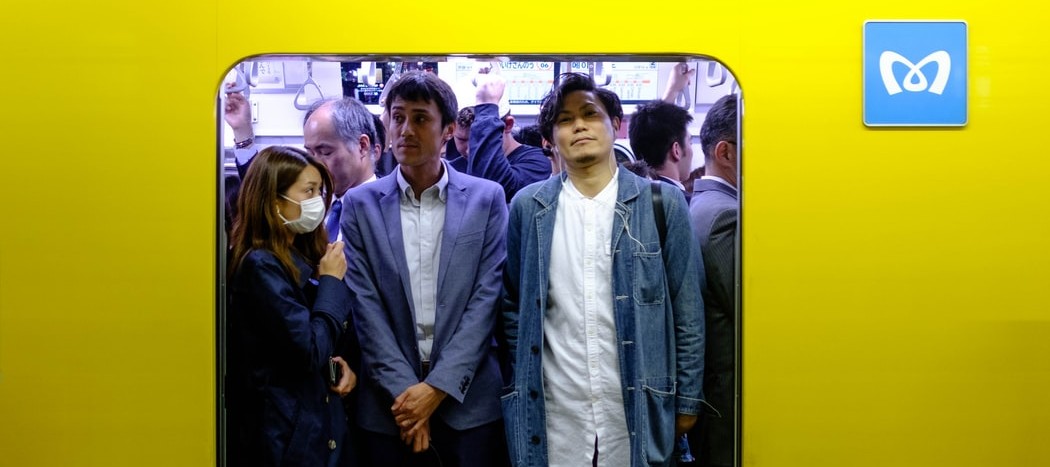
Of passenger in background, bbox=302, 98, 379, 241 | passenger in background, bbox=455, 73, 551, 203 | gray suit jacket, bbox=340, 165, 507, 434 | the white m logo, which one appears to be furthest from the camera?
passenger in background, bbox=455, 73, 551, 203

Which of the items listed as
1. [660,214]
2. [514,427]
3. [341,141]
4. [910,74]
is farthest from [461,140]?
[910,74]

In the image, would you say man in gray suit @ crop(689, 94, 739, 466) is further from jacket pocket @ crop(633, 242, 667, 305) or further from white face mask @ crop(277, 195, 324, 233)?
white face mask @ crop(277, 195, 324, 233)

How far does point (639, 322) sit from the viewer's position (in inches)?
113

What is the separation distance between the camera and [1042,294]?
289 cm

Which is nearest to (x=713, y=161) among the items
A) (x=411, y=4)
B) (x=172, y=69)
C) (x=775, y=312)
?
(x=775, y=312)

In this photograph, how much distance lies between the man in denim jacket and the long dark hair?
72 cm

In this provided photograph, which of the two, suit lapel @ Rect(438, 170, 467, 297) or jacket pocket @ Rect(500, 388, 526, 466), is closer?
jacket pocket @ Rect(500, 388, 526, 466)

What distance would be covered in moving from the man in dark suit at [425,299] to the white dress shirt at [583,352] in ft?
0.83

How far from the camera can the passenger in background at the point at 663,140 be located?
11.1ft

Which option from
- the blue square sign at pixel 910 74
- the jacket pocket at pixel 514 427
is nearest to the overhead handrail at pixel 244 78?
the jacket pocket at pixel 514 427

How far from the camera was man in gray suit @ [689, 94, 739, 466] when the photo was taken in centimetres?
303

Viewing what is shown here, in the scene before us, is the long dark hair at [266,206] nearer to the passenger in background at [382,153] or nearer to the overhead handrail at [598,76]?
the passenger in background at [382,153]

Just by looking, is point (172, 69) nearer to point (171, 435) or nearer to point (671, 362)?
point (171, 435)

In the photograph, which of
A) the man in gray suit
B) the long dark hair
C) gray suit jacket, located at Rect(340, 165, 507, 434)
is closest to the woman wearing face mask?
the long dark hair
